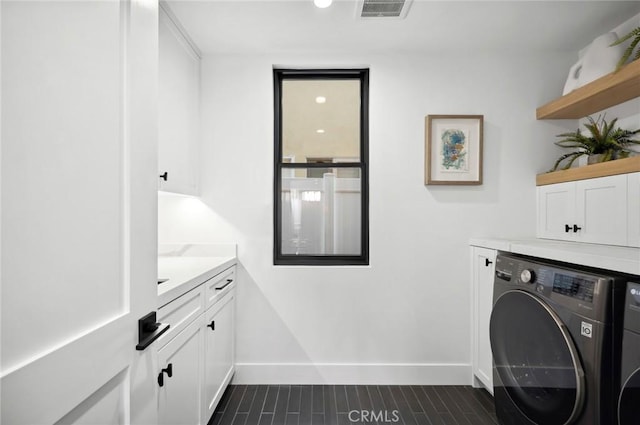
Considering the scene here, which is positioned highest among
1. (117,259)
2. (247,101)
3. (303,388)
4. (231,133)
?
(247,101)

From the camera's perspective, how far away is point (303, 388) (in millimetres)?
2238

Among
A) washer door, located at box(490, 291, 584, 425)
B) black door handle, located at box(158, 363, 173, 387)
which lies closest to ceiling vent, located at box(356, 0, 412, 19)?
washer door, located at box(490, 291, 584, 425)

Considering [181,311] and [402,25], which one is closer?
[181,311]

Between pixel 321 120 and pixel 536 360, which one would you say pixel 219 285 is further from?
pixel 536 360

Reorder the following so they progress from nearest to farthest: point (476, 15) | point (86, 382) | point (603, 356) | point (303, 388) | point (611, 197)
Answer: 1. point (86, 382)
2. point (603, 356)
3. point (611, 197)
4. point (476, 15)
5. point (303, 388)

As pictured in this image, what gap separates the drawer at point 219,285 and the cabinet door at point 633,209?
2204 millimetres

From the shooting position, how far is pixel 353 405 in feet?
6.68

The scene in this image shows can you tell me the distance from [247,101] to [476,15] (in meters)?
1.55

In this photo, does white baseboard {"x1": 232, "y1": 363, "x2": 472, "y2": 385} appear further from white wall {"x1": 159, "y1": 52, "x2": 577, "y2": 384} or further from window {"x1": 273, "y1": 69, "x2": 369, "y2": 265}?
window {"x1": 273, "y1": 69, "x2": 369, "y2": 265}

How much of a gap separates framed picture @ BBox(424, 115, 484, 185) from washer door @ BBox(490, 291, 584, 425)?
0.94 m

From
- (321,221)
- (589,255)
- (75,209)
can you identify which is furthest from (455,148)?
(75,209)

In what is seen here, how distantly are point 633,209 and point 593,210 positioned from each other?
0.73 feet

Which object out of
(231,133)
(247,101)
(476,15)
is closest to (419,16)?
(476,15)

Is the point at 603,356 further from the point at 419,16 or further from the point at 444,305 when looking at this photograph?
the point at 419,16
